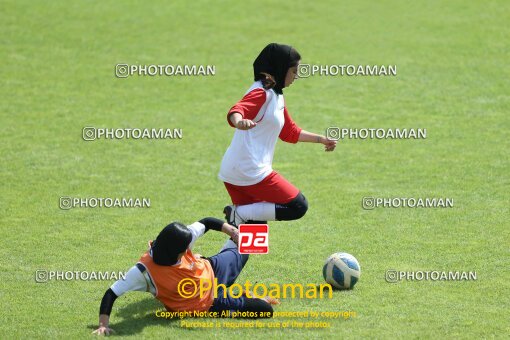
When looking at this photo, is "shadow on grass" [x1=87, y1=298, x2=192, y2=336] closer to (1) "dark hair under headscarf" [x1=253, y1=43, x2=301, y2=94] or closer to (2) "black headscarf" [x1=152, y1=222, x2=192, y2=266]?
(2) "black headscarf" [x1=152, y1=222, x2=192, y2=266]

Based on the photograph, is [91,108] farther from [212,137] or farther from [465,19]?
[465,19]

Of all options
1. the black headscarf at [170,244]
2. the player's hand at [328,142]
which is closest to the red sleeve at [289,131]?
the player's hand at [328,142]

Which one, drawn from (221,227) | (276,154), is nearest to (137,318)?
(221,227)

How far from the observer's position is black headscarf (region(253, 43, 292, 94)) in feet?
29.5

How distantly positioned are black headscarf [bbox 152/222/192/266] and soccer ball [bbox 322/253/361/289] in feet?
5.59

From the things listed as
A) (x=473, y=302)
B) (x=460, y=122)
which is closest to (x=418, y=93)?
(x=460, y=122)

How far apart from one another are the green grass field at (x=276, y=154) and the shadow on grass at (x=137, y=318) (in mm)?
27

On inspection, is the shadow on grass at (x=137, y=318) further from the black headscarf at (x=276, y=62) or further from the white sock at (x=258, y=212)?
the black headscarf at (x=276, y=62)

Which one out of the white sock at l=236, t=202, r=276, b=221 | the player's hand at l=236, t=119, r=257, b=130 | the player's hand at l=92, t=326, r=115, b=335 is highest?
the player's hand at l=236, t=119, r=257, b=130

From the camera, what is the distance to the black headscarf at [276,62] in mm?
8992

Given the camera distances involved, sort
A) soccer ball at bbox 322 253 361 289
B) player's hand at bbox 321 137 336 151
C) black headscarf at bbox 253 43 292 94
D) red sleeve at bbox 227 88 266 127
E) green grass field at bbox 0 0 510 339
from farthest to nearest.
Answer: player's hand at bbox 321 137 336 151 → soccer ball at bbox 322 253 361 289 → green grass field at bbox 0 0 510 339 → black headscarf at bbox 253 43 292 94 → red sleeve at bbox 227 88 266 127

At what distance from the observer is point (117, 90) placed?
17.0m

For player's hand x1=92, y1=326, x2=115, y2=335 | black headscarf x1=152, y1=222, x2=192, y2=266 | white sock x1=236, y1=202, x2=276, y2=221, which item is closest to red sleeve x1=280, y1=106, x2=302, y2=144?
white sock x1=236, y1=202, x2=276, y2=221

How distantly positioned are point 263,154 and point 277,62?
0.90m
